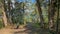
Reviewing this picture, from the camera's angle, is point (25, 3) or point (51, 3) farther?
point (25, 3)

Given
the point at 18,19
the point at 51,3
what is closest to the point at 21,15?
the point at 18,19

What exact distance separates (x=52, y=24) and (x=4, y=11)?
729 centimetres

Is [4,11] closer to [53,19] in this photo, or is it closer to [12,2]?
[12,2]

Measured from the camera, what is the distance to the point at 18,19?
23594 mm

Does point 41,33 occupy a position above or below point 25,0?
below

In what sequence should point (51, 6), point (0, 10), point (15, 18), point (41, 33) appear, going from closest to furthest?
1. point (41, 33)
2. point (51, 6)
3. point (0, 10)
4. point (15, 18)

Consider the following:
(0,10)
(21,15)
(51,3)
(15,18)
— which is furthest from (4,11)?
(51,3)

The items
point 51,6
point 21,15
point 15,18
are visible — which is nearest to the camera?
point 51,6

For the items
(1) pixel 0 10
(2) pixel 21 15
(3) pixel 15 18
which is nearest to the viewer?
(1) pixel 0 10

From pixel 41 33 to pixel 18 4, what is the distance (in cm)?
1131

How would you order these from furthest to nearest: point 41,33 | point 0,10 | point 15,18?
point 15,18 → point 0,10 → point 41,33

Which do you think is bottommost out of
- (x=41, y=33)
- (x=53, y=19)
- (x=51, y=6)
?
(x=41, y=33)

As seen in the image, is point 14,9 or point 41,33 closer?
point 41,33

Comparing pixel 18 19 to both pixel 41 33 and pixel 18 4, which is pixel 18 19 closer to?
pixel 18 4
